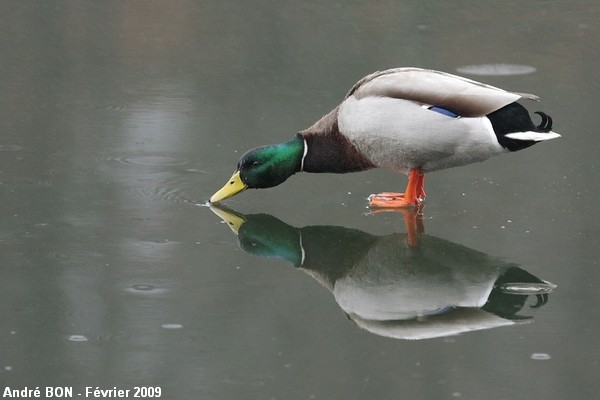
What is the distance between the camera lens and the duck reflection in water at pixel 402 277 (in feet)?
13.5

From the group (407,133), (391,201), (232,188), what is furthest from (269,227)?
(407,133)

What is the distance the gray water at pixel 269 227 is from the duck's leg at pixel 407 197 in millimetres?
92

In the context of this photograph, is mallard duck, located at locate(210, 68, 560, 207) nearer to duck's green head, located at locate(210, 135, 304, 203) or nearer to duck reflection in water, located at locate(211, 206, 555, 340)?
duck's green head, located at locate(210, 135, 304, 203)

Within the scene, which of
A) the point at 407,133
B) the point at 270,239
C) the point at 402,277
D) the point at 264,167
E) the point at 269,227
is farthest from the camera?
the point at 264,167

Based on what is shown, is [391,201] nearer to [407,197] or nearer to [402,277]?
[407,197]

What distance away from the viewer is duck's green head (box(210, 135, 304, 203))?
5594 millimetres

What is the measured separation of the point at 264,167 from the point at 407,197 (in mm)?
700

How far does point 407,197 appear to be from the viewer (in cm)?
553

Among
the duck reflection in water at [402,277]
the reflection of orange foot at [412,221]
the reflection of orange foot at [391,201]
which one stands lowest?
the duck reflection in water at [402,277]

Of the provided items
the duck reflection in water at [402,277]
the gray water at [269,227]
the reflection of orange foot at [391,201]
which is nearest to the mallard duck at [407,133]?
the reflection of orange foot at [391,201]

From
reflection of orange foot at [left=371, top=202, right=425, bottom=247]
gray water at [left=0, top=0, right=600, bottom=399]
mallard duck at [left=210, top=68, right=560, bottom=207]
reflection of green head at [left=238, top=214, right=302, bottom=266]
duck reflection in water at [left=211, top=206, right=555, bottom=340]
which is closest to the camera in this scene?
gray water at [left=0, top=0, right=600, bottom=399]

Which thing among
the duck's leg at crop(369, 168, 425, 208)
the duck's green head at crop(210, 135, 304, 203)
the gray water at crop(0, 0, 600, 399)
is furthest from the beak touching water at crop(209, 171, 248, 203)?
the duck's leg at crop(369, 168, 425, 208)

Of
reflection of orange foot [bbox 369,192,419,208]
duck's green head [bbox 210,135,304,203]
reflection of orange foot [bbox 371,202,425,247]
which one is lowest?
reflection of orange foot [bbox 371,202,425,247]

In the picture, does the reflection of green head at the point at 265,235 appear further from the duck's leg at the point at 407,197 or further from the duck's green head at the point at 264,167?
the duck's leg at the point at 407,197
